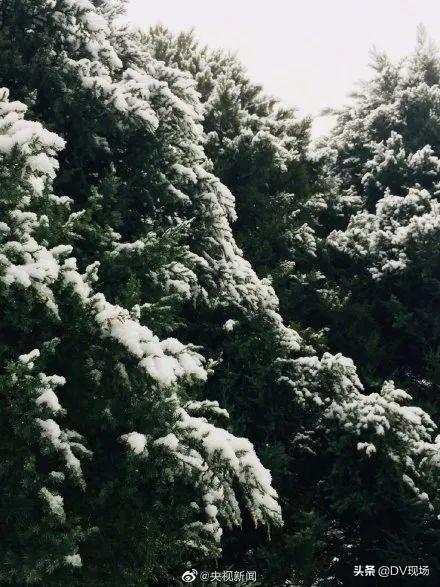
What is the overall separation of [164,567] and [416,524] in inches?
150

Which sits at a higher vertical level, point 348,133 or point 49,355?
point 348,133

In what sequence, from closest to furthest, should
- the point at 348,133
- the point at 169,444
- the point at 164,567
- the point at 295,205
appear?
the point at 169,444
the point at 164,567
the point at 295,205
the point at 348,133

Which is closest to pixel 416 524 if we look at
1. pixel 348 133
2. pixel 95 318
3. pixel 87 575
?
pixel 87 575

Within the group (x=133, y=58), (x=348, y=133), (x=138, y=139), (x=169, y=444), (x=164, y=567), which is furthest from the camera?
(x=348, y=133)

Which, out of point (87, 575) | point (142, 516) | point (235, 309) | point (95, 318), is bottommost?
point (87, 575)

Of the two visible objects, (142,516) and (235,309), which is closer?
(142,516)

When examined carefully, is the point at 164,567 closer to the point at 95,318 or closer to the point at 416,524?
the point at 95,318

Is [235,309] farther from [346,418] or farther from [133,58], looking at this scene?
[133,58]

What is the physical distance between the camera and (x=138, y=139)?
6715 mm

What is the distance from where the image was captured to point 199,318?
726cm

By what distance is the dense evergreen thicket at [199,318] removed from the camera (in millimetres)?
4004

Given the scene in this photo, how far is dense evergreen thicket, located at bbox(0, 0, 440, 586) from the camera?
4.00 metres

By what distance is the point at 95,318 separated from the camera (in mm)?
4141

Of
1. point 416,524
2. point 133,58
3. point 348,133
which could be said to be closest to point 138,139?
point 133,58
